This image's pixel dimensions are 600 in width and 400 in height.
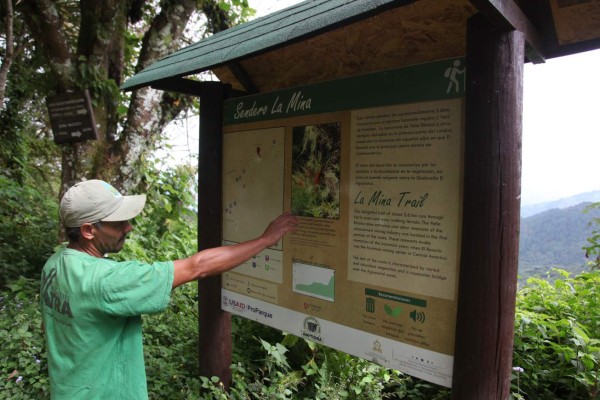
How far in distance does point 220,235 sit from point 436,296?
1.58 meters

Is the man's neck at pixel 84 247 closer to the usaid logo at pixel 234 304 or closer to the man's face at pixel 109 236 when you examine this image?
the man's face at pixel 109 236

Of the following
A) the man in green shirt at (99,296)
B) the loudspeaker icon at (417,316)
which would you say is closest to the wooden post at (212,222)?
the man in green shirt at (99,296)

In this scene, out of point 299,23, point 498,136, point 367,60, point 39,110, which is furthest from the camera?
point 39,110

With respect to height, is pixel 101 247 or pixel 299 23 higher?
pixel 299 23

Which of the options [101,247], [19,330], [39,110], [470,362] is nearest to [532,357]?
[470,362]

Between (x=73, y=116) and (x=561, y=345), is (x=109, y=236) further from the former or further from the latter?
(x=73, y=116)

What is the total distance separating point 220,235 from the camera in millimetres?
2859

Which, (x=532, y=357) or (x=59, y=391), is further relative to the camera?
(x=532, y=357)

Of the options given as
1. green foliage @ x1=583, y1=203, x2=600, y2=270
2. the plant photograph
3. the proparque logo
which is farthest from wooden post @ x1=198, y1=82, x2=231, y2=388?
green foliage @ x1=583, y1=203, x2=600, y2=270

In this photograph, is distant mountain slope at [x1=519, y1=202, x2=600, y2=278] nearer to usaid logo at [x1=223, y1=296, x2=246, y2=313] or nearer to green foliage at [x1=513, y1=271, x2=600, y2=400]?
green foliage at [x1=513, y1=271, x2=600, y2=400]

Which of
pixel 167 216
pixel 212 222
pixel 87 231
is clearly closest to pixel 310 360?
pixel 212 222

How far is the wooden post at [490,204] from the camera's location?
1.54m

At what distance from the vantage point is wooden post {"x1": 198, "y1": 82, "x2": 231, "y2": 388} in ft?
9.37

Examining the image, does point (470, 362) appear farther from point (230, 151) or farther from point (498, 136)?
point (230, 151)
